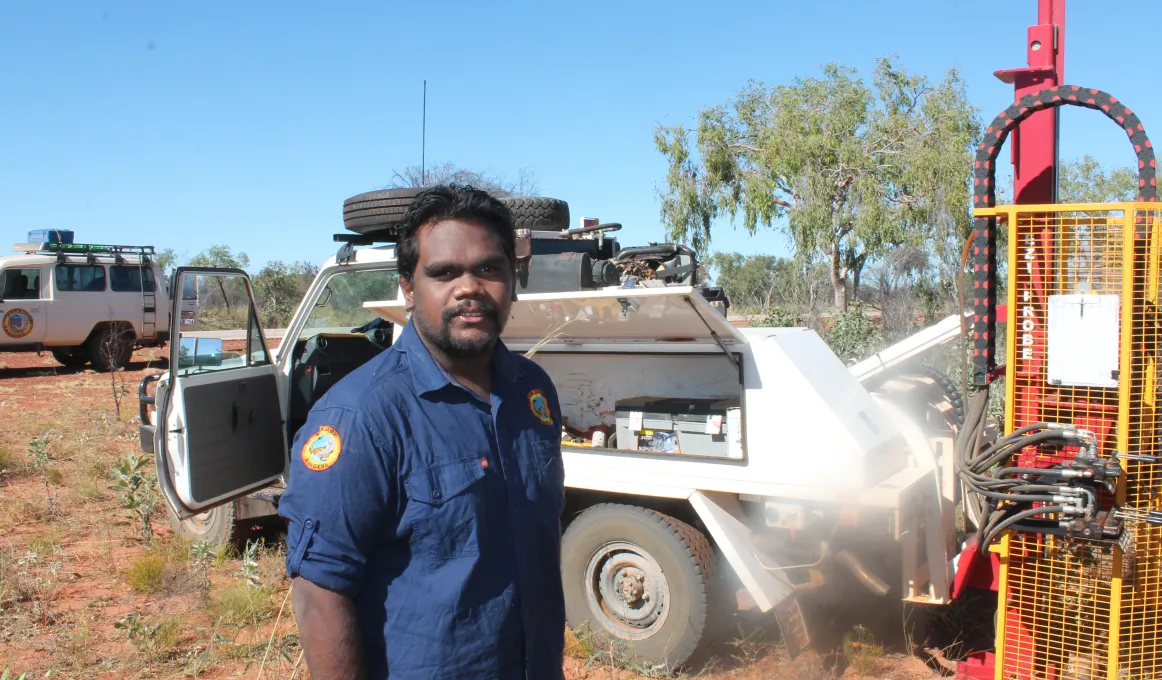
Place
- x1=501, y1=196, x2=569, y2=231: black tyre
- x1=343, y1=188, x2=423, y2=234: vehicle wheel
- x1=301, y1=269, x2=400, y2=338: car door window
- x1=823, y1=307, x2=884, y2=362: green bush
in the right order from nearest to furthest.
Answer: x1=343, y1=188, x2=423, y2=234: vehicle wheel < x1=301, y1=269, x2=400, y2=338: car door window < x1=501, y1=196, x2=569, y2=231: black tyre < x1=823, y1=307, x2=884, y2=362: green bush

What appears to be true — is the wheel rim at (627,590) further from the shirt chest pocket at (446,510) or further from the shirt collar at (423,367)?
the shirt chest pocket at (446,510)

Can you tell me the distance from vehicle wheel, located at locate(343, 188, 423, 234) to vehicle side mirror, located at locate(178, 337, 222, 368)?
1.03 metres

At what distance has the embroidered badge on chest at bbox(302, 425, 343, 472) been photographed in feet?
5.13

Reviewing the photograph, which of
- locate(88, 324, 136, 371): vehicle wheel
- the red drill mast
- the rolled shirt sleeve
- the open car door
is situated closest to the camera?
the rolled shirt sleeve

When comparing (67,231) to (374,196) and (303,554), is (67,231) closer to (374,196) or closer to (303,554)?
(374,196)

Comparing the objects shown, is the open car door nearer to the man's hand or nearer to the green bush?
the man's hand

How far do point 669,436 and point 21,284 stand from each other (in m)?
16.6

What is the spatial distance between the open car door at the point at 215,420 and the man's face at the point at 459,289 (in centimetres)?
306

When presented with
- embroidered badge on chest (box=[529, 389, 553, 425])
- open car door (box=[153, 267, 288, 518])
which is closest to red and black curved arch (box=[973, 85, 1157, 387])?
embroidered badge on chest (box=[529, 389, 553, 425])

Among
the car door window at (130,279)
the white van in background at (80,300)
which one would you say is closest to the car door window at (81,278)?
the white van in background at (80,300)

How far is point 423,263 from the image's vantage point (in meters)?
1.83

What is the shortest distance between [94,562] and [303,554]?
5315 millimetres

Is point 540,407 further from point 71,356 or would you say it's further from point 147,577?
point 71,356

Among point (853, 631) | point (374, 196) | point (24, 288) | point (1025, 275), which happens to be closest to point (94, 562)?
point (374, 196)
